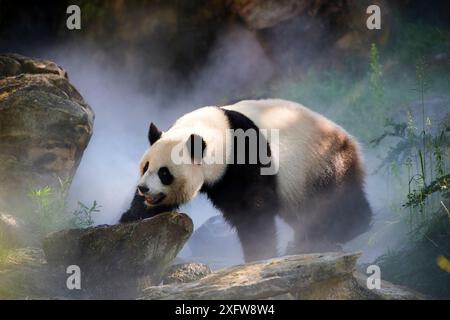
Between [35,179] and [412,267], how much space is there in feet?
10.3

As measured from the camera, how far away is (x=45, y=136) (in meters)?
5.33

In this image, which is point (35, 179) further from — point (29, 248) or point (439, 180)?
point (439, 180)

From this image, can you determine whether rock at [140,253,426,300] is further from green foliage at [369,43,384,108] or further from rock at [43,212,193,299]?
green foliage at [369,43,384,108]

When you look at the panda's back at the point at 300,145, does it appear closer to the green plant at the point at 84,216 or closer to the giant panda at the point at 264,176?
the giant panda at the point at 264,176

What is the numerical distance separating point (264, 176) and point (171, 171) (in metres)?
0.73

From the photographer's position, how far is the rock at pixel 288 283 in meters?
3.47

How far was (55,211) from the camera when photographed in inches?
202

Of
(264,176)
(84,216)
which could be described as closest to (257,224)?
(264,176)

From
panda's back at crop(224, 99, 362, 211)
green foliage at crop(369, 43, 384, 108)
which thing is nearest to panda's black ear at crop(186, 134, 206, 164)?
panda's back at crop(224, 99, 362, 211)

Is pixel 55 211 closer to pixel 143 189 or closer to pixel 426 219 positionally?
pixel 143 189
